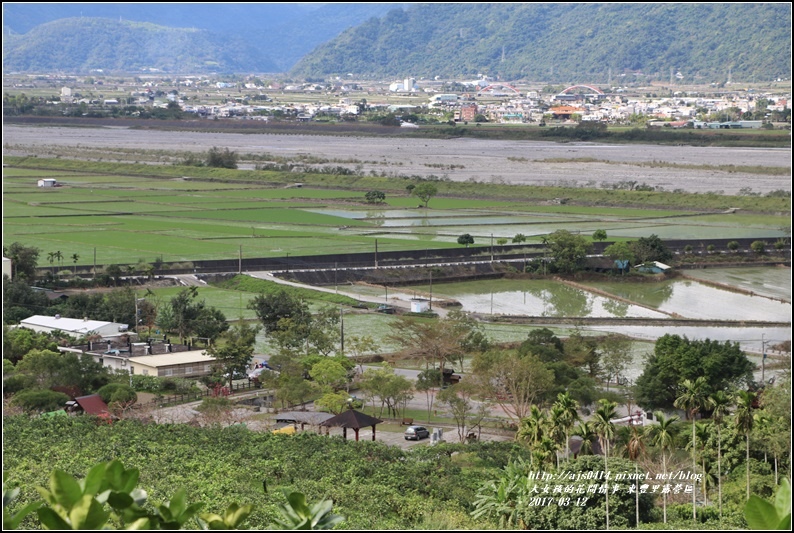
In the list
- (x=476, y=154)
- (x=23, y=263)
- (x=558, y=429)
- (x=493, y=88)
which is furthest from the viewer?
(x=493, y=88)

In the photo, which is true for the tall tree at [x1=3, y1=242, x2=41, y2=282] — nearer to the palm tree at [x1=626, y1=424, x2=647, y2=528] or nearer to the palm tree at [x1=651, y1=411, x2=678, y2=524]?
the palm tree at [x1=626, y1=424, x2=647, y2=528]

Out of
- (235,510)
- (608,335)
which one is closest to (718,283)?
(608,335)

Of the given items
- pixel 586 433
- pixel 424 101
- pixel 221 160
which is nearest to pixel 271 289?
pixel 586 433

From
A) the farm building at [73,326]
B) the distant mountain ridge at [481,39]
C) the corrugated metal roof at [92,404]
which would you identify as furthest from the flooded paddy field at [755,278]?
the distant mountain ridge at [481,39]

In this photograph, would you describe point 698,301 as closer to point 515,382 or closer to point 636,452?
point 515,382

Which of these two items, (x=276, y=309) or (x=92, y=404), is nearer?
(x=92, y=404)

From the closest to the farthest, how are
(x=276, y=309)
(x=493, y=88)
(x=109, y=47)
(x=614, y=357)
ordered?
(x=614, y=357) < (x=276, y=309) < (x=109, y=47) < (x=493, y=88)

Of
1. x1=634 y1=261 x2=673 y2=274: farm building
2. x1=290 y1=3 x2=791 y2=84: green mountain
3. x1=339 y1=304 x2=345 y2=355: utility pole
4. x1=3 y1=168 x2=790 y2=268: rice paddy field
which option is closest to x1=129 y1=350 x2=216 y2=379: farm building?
x1=339 y1=304 x2=345 y2=355: utility pole

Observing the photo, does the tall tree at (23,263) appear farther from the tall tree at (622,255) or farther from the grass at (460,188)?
the grass at (460,188)
